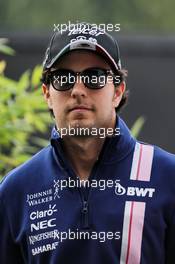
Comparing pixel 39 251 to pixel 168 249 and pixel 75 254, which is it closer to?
pixel 75 254

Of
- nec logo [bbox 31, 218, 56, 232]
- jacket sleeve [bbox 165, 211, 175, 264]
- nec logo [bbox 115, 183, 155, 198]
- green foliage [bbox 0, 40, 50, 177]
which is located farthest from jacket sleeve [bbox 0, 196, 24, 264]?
green foliage [bbox 0, 40, 50, 177]

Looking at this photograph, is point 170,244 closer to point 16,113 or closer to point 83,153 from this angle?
point 83,153

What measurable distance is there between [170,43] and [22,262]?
5.57 meters

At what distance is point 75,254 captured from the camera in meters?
3.69

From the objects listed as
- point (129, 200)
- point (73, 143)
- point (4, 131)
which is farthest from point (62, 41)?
point (4, 131)

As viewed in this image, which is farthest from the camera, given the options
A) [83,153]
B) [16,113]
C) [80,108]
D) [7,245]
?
[16,113]

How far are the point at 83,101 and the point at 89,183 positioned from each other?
0.29 m

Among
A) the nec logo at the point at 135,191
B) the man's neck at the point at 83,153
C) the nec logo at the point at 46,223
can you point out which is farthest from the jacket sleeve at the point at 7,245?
the nec logo at the point at 135,191

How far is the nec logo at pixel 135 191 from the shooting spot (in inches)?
146

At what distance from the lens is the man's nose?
3.70 meters

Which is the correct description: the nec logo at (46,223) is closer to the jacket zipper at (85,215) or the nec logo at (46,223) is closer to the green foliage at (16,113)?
the jacket zipper at (85,215)

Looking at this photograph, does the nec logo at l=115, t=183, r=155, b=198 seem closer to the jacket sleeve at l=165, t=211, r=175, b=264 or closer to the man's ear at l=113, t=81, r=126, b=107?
the jacket sleeve at l=165, t=211, r=175, b=264

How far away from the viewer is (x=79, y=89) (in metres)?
3.71
